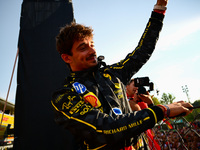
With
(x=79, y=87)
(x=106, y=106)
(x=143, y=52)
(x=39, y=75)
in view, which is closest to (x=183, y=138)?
(x=106, y=106)

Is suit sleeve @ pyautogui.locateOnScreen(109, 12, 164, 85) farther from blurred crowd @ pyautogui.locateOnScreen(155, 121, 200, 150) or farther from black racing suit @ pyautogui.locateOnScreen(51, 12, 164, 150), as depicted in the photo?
blurred crowd @ pyautogui.locateOnScreen(155, 121, 200, 150)

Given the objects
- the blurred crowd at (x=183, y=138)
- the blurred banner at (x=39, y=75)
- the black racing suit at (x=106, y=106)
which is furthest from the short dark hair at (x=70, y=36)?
the blurred crowd at (x=183, y=138)

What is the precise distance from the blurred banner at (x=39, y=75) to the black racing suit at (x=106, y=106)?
122cm

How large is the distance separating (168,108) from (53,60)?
204 centimetres

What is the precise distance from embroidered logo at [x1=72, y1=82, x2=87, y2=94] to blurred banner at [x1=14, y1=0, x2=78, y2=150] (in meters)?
1.32

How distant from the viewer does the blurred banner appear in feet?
6.79

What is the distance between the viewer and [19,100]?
220 centimetres

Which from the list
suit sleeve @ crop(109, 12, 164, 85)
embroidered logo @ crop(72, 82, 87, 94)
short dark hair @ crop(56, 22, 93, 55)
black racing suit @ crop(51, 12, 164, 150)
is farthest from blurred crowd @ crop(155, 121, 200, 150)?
short dark hair @ crop(56, 22, 93, 55)

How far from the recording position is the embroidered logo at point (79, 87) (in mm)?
1062

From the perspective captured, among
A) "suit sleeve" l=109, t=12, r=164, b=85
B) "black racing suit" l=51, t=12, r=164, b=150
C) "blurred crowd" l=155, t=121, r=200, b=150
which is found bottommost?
"blurred crowd" l=155, t=121, r=200, b=150

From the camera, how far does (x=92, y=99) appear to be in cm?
105

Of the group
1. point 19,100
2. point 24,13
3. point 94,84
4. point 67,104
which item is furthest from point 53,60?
point 67,104

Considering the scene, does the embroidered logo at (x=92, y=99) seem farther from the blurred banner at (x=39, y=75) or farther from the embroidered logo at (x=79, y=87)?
the blurred banner at (x=39, y=75)

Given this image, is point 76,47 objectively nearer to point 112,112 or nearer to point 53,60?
point 112,112
